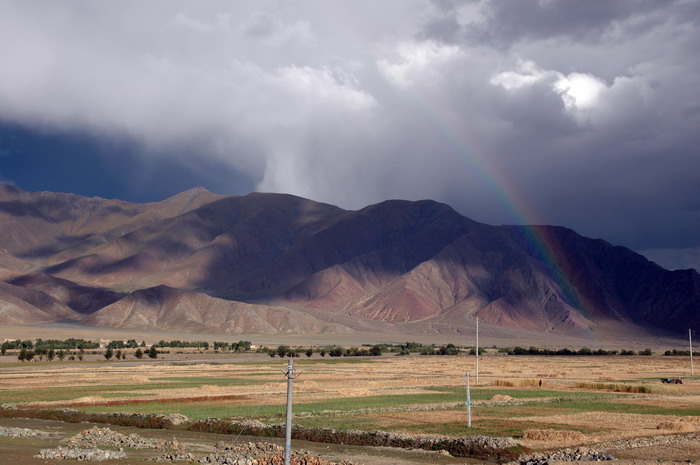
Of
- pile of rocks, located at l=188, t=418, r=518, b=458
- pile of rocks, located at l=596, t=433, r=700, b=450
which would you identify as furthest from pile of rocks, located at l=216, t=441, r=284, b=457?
pile of rocks, located at l=596, t=433, r=700, b=450

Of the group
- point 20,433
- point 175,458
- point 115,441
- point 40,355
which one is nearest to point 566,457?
point 175,458

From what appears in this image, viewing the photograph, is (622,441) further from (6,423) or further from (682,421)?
(6,423)

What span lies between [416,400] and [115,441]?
23.0 m

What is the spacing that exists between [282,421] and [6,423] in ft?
43.2

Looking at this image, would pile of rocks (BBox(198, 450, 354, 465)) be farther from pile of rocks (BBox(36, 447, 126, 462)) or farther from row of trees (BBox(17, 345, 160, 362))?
row of trees (BBox(17, 345, 160, 362))

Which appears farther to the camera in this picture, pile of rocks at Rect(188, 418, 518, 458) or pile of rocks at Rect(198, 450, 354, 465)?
pile of rocks at Rect(188, 418, 518, 458)

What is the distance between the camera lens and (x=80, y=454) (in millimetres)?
25656

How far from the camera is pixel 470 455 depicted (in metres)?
28.8

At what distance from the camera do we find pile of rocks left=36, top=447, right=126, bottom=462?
83.6 feet

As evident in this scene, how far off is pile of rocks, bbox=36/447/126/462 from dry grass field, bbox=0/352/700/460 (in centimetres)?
1198

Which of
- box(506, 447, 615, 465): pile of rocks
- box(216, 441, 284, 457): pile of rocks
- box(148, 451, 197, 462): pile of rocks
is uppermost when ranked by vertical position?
box(506, 447, 615, 465): pile of rocks

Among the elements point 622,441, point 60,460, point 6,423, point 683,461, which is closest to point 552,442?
point 622,441

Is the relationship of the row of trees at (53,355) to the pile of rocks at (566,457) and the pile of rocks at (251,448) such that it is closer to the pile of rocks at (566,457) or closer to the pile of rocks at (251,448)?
the pile of rocks at (251,448)

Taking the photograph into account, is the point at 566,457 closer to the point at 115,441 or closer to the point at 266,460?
the point at 266,460
